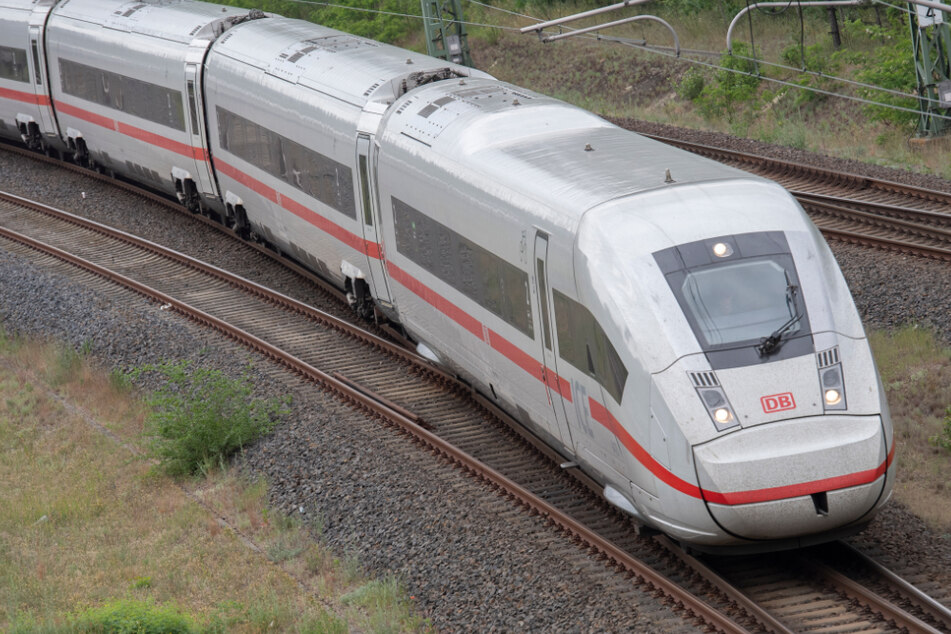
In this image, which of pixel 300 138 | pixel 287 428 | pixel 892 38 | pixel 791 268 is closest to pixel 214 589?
pixel 287 428

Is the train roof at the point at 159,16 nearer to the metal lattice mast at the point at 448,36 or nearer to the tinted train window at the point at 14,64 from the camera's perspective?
the tinted train window at the point at 14,64

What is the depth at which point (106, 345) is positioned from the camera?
15438 millimetres

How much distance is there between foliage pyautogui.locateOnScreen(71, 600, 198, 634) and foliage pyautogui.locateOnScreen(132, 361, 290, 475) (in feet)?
10.9

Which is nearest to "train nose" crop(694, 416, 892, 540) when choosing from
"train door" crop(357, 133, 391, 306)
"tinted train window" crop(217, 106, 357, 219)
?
"train door" crop(357, 133, 391, 306)

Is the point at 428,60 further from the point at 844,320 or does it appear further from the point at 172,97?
the point at 844,320

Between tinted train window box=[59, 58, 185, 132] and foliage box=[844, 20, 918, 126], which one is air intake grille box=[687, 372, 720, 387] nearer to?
tinted train window box=[59, 58, 185, 132]

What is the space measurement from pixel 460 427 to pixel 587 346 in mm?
A: 3845

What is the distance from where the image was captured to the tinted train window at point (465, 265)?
408 inches

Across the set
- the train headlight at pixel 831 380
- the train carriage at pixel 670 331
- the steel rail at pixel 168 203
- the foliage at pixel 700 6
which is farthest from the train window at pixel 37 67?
the train headlight at pixel 831 380

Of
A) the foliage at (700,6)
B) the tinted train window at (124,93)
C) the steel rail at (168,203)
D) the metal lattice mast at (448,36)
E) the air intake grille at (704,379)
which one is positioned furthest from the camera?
the foliage at (700,6)

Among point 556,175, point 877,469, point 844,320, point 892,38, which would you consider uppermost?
point 556,175

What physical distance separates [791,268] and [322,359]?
24.6ft

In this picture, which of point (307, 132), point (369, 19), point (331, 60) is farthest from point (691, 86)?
point (307, 132)

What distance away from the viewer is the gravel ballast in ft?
28.6
